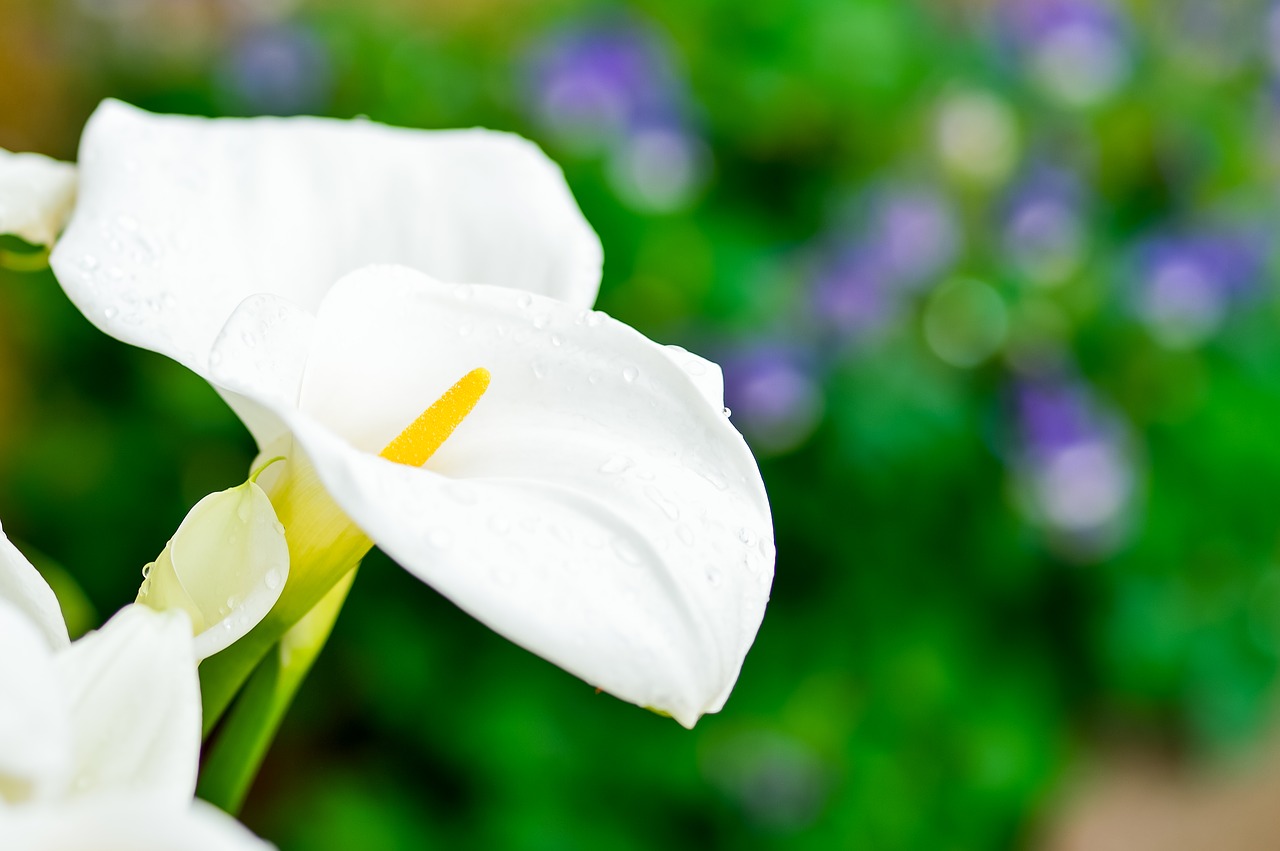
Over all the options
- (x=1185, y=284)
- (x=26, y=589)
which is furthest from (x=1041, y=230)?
(x=26, y=589)

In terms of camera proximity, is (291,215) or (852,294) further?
(852,294)

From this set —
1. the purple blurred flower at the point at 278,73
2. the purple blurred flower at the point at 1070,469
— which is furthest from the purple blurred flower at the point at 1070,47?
the purple blurred flower at the point at 278,73

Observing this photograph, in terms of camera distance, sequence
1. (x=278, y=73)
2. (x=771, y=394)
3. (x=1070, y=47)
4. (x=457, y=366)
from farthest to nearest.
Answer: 1. (x=1070, y=47)
2. (x=278, y=73)
3. (x=771, y=394)
4. (x=457, y=366)

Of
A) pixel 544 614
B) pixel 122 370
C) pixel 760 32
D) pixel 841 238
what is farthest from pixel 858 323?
pixel 544 614

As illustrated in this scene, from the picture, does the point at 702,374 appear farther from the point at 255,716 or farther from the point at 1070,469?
the point at 1070,469

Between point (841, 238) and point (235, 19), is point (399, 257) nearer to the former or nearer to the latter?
point (841, 238)
